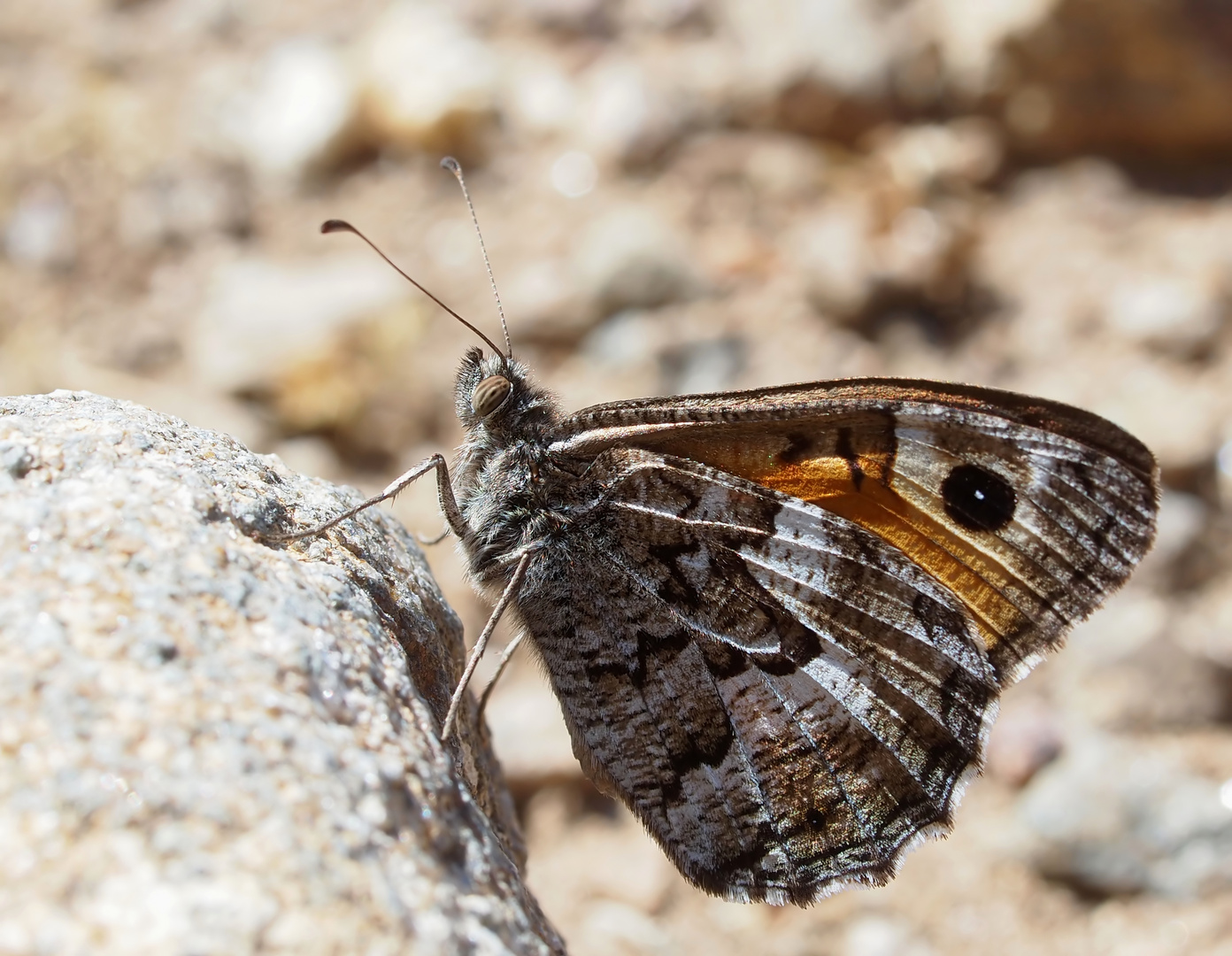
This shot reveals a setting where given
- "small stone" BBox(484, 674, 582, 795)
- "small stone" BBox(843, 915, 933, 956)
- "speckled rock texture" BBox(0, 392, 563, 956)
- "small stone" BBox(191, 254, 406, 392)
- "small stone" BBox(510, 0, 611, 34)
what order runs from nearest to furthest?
"speckled rock texture" BBox(0, 392, 563, 956) < "small stone" BBox(843, 915, 933, 956) < "small stone" BBox(484, 674, 582, 795) < "small stone" BBox(191, 254, 406, 392) < "small stone" BBox(510, 0, 611, 34)

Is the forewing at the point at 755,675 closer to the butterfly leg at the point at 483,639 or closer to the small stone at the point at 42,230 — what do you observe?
the butterfly leg at the point at 483,639

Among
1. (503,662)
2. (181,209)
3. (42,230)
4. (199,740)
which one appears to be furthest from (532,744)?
(42,230)

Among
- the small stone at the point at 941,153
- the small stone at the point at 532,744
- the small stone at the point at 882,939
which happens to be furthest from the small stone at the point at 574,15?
the small stone at the point at 882,939

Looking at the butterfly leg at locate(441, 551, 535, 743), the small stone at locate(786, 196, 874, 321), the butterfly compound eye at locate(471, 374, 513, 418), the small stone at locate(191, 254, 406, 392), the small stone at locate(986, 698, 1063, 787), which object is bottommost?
the butterfly leg at locate(441, 551, 535, 743)

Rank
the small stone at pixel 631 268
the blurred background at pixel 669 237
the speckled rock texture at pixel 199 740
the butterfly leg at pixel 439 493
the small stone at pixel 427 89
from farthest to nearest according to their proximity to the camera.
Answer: the small stone at pixel 427 89, the small stone at pixel 631 268, the blurred background at pixel 669 237, the butterfly leg at pixel 439 493, the speckled rock texture at pixel 199 740

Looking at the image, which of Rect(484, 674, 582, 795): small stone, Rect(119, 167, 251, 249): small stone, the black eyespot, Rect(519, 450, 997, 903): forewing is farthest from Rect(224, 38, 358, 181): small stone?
the black eyespot

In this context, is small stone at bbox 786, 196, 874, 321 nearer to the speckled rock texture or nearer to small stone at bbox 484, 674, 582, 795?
small stone at bbox 484, 674, 582, 795
